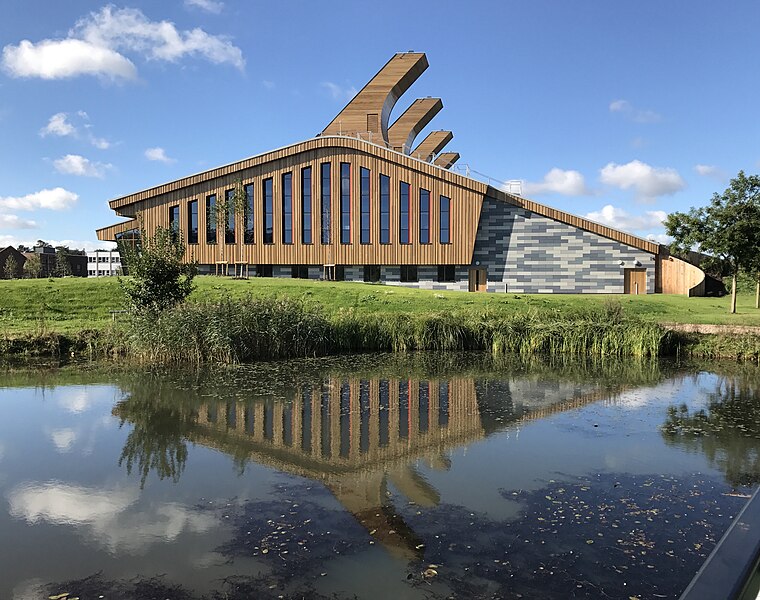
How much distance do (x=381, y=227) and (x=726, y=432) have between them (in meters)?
33.8

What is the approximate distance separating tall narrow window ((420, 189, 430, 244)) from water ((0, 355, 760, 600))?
28318 millimetres

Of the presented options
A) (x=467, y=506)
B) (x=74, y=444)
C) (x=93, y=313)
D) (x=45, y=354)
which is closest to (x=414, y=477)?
(x=467, y=506)

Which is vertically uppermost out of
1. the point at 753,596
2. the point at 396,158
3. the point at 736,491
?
the point at 396,158

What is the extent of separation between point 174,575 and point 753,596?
495cm

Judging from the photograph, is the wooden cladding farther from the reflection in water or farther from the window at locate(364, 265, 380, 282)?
the reflection in water

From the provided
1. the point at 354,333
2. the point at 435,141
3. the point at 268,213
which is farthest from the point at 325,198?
the point at 435,141

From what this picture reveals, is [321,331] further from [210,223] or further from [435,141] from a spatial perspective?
[435,141]

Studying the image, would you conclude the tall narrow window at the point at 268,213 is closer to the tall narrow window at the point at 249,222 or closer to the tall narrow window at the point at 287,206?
the tall narrow window at the point at 287,206

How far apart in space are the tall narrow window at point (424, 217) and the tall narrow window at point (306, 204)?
308 inches

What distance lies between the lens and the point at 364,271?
44312mm

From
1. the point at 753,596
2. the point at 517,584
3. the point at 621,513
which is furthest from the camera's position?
the point at 621,513

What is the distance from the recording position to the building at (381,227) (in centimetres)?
4103

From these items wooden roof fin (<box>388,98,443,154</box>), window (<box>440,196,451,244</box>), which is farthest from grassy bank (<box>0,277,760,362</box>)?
wooden roof fin (<box>388,98,443,154</box>)

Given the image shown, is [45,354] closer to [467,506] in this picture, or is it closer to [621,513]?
[467,506]
